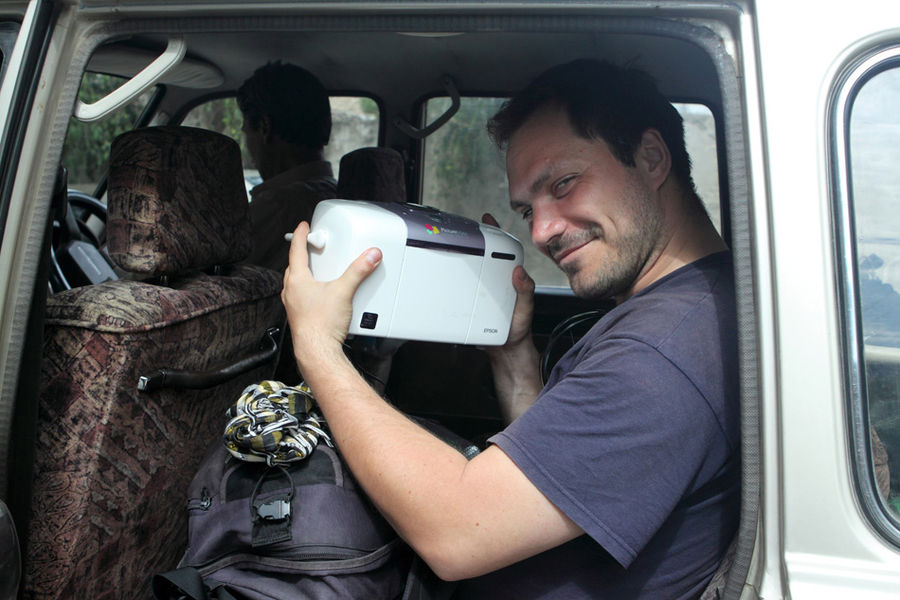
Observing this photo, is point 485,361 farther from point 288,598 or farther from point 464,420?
point 288,598

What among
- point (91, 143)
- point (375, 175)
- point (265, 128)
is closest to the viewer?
point (375, 175)

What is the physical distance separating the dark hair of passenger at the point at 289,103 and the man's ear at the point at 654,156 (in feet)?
5.15

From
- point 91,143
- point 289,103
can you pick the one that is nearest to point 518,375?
point 289,103

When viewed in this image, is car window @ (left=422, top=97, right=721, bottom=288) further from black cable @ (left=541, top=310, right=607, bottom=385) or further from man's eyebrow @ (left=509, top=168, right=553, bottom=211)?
man's eyebrow @ (left=509, top=168, right=553, bottom=211)

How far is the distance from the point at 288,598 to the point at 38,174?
2.71 ft

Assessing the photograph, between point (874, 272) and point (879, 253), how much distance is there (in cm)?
3

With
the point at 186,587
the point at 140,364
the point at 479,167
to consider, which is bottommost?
the point at 186,587

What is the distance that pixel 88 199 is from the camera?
3270 millimetres

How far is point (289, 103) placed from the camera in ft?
9.25

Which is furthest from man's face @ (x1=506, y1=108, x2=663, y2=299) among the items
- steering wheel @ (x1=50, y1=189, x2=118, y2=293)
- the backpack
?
steering wheel @ (x1=50, y1=189, x2=118, y2=293)

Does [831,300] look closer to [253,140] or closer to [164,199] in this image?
[164,199]

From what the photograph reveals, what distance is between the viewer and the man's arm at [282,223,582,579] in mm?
1097

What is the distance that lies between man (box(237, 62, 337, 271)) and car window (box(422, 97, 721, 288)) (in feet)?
1.47

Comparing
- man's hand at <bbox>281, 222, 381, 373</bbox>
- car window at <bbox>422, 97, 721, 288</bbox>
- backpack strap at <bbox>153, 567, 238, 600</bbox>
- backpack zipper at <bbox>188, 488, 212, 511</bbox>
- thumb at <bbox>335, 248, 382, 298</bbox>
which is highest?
car window at <bbox>422, 97, 721, 288</bbox>
